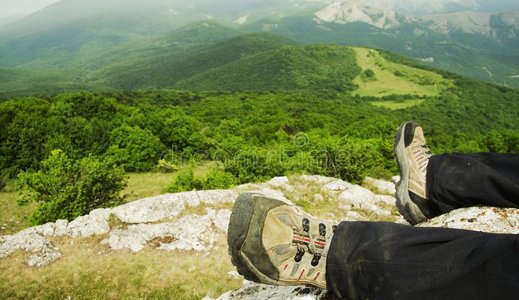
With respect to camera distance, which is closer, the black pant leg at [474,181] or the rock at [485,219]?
the black pant leg at [474,181]

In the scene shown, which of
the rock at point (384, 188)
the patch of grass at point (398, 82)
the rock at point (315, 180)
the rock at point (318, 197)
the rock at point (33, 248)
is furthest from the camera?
the patch of grass at point (398, 82)

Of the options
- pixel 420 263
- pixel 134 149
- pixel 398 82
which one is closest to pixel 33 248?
pixel 420 263

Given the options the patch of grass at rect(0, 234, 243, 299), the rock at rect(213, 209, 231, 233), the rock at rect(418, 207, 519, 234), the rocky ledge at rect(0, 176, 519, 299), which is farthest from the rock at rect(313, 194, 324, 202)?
the rock at rect(418, 207, 519, 234)

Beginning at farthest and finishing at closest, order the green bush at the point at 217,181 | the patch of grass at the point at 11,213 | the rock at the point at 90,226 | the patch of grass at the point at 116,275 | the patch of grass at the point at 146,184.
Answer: the patch of grass at the point at 146,184
the green bush at the point at 217,181
the patch of grass at the point at 11,213
the rock at the point at 90,226
the patch of grass at the point at 116,275

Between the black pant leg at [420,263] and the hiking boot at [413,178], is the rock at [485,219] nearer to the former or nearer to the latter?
the hiking boot at [413,178]

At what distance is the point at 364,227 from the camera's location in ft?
8.81

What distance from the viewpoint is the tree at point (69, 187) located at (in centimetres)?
1505

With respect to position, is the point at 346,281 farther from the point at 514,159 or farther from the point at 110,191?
the point at 110,191

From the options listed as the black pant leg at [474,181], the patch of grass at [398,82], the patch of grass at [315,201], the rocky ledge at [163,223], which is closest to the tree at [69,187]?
the rocky ledge at [163,223]

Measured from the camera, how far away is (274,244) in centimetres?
296

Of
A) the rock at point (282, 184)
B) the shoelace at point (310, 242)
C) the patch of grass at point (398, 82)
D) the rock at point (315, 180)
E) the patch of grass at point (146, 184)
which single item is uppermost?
the shoelace at point (310, 242)

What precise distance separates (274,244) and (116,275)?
6848mm

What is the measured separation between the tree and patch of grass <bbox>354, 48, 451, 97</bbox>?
519 feet

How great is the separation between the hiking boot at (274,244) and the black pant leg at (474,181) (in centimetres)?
136
